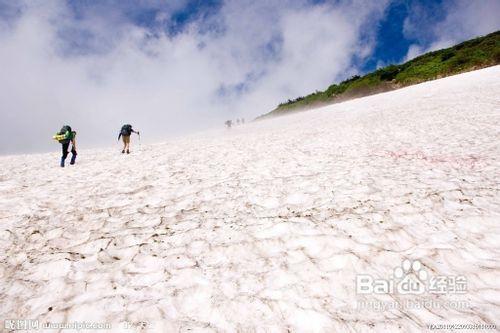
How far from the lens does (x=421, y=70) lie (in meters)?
50.3

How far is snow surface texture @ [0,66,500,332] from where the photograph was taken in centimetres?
386

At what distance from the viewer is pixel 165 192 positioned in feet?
29.5

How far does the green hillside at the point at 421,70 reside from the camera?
1703 inches

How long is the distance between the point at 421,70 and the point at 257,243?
56.8 m

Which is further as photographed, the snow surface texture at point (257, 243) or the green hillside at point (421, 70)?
the green hillside at point (421, 70)

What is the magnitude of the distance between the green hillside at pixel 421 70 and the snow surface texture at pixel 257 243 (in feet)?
143

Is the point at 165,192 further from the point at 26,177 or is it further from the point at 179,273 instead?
the point at 26,177

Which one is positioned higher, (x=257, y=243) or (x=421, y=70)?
(x=421, y=70)

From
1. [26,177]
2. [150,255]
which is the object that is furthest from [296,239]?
[26,177]

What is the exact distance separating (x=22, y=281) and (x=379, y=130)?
1742 cm

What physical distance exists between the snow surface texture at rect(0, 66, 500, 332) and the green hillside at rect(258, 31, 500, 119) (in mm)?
43457

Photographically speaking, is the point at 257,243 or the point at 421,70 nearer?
the point at 257,243

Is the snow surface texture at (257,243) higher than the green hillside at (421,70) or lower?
lower

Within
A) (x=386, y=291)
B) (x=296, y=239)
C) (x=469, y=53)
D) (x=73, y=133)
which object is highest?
(x=469, y=53)
